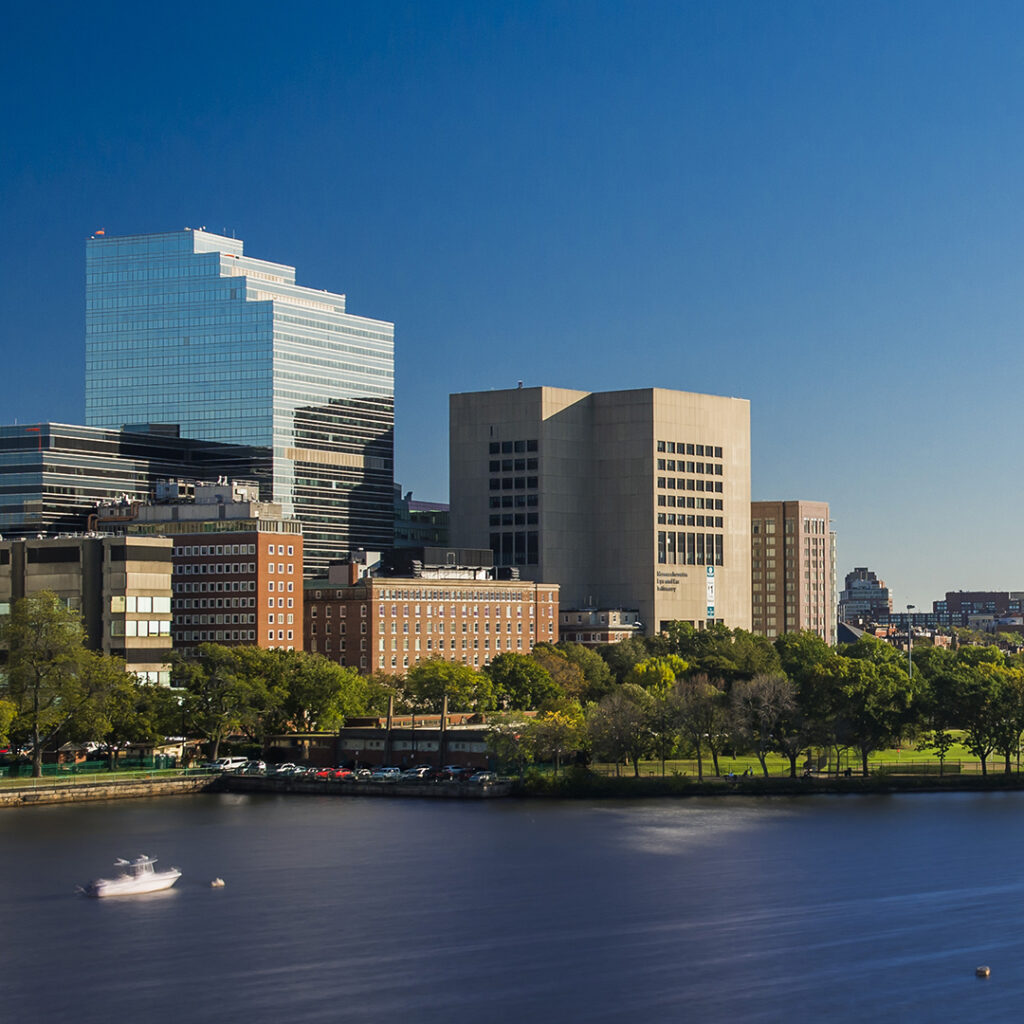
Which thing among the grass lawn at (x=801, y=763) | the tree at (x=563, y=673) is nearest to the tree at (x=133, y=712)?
the grass lawn at (x=801, y=763)

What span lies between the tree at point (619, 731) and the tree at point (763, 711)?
7028 mm

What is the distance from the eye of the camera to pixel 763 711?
135 m

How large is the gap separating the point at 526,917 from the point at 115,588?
83.1 m

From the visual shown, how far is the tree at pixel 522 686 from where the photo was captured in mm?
174750

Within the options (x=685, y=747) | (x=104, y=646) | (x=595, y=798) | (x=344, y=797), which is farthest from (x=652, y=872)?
(x=104, y=646)

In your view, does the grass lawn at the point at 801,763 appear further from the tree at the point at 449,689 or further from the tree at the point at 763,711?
the tree at the point at 449,689

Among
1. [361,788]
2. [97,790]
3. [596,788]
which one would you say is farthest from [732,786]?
[97,790]

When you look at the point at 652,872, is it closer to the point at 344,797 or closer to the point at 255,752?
the point at 344,797

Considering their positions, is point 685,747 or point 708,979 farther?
point 685,747

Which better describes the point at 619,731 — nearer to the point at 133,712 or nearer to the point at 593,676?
the point at 133,712

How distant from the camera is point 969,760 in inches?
5822

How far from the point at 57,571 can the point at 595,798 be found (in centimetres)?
5744

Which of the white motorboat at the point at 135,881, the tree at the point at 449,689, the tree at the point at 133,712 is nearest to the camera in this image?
the white motorboat at the point at 135,881

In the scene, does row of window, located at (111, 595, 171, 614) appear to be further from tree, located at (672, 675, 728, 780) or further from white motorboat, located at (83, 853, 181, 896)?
white motorboat, located at (83, 853, 181, 896)
